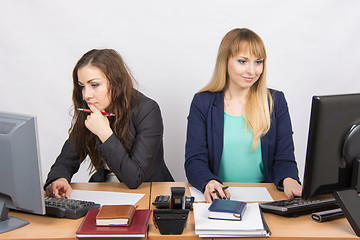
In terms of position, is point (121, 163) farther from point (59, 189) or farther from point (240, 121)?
point (240, 121)

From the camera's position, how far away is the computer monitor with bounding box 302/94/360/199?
1407 mm

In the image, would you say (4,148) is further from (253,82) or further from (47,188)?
(253,82)

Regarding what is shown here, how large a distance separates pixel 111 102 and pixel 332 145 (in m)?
1.20

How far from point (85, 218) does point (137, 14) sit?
6.49 feet

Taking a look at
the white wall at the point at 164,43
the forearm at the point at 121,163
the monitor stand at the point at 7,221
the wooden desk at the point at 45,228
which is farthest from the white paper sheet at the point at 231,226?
the white wall at the point at 164,43

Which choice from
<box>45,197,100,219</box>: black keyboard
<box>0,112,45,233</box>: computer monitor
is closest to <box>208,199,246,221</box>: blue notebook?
<box>45,197,100,219</box>: black keyboard

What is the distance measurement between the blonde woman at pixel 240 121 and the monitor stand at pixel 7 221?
3.01 ft

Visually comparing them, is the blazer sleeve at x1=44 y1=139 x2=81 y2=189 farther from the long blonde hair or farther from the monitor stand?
the long blonde hair

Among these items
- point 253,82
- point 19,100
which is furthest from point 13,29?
point 253,82

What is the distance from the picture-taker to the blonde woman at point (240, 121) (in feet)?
7.48

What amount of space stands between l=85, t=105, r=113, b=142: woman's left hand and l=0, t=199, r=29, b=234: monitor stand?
0.59 m

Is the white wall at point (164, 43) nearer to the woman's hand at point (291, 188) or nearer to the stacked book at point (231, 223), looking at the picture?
the woman's hand at point (291, 188)

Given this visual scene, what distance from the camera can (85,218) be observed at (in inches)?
60.3

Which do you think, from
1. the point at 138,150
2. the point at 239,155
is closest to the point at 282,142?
the point at 239,155
